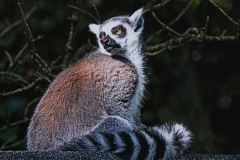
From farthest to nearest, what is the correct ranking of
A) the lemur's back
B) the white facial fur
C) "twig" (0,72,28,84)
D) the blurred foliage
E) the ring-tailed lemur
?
the blurred foliage, "twig" (0,72,28,84), the white facial fur, the lemur's back, the ring-tailed lemur

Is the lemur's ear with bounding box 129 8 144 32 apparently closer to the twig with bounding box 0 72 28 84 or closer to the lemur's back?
the lemur's back

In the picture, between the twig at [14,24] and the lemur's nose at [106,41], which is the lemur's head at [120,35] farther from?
the twig at [14,24]

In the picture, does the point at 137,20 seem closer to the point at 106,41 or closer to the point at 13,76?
the point at 106,41

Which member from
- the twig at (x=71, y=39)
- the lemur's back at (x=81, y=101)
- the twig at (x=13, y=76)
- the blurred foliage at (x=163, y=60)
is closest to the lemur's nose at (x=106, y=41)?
the lemur's back at (x=81, y=101)

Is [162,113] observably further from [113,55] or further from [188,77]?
[113,55]

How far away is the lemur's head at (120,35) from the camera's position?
15.4 feet

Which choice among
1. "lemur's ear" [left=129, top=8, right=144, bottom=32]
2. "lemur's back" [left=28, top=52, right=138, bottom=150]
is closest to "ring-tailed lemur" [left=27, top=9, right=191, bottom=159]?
"lemur's back" [left=28, top=52, right=138, bottom=150]

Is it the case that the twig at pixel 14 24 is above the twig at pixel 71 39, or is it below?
above

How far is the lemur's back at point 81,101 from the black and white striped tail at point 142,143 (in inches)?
12.0

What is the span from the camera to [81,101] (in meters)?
4.16

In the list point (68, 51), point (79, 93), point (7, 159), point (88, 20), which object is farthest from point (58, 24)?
point (7, 159)

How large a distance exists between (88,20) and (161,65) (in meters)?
0.77

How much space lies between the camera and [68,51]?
5.46m

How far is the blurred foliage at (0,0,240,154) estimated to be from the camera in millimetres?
5996
